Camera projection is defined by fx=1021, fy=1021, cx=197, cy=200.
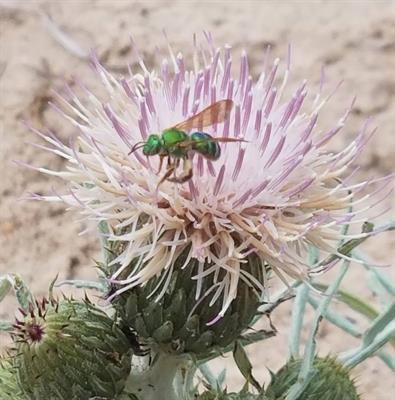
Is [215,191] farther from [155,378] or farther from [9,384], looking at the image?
[9,384]

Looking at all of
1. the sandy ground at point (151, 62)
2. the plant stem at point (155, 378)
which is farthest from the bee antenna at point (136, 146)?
the sandy ground at point (151, 62)

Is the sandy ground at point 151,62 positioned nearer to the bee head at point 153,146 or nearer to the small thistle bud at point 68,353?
the small thistle bud at point 68,353

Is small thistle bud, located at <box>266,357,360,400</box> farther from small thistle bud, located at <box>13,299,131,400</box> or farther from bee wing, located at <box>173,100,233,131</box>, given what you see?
bee wing, located at <box>173,100,233,131</box>

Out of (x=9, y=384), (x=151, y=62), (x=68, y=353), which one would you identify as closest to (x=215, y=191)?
(x=68, y=353)

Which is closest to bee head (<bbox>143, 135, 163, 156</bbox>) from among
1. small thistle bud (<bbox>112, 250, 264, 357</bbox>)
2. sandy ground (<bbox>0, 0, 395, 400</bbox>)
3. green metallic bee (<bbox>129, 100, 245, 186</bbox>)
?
green metallic bee (<bbox>129, 100, 245, 186</bbox>)

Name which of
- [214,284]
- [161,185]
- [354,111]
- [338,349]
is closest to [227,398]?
[214,284]

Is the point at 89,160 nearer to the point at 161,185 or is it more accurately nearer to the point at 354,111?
the point at 161,185
